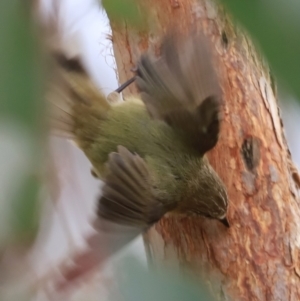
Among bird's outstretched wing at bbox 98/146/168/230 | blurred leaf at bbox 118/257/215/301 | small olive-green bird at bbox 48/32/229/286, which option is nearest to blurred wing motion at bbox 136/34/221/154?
small olive-green bird at bbox 48/32/229/286

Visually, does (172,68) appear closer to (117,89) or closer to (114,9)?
(117,89)

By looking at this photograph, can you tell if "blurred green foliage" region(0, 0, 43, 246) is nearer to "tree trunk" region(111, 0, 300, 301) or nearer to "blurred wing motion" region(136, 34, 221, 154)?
"blurred wing motion" region(136, 34, 221, 154)

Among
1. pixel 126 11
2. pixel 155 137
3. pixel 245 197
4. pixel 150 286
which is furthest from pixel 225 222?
pixel 126 11

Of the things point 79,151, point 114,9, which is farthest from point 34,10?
point 79,151

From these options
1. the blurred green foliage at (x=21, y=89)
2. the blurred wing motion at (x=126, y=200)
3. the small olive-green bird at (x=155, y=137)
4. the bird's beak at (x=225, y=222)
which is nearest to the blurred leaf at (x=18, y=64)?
the blurred green foliage at (x=21, y=89)

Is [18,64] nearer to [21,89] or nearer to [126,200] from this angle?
[21,89]

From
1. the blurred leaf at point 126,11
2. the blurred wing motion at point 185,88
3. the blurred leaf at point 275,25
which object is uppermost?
the blurred leaf at point 126,11

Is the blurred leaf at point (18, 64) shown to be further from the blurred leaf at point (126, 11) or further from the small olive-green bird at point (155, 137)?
the small olive-green bird at point (155, 137)
